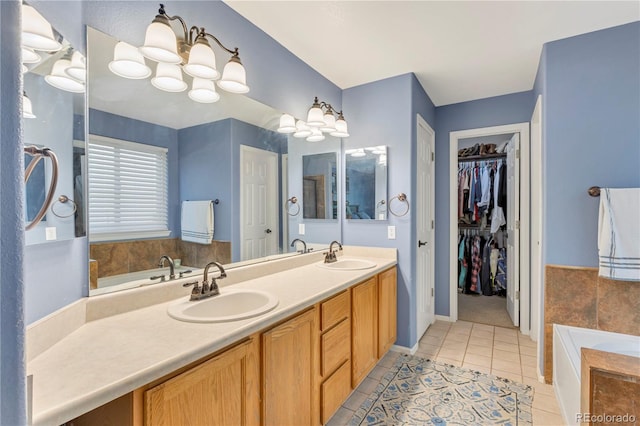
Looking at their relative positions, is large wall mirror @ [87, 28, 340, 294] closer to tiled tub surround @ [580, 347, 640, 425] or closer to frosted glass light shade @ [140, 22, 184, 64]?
frosted glass light shade @ [140, 22, 184, 64]

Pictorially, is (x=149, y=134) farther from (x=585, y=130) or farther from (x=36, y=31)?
(x=585, y=130)

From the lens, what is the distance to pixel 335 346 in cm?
170

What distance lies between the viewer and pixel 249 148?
200cm

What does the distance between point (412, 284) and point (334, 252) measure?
2.43ft

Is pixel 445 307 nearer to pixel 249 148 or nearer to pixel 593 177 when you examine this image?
pixel 593 177

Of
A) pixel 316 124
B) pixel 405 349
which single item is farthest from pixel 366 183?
pixel 405 349

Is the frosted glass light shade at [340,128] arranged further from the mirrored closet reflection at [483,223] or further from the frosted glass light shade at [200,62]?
the mirrored closet reflection at [483,223]

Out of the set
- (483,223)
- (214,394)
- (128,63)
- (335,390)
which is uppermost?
(128,63)

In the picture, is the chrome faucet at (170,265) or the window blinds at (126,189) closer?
the window blinds at (126,189)

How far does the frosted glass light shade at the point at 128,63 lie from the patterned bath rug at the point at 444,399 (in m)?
2.17

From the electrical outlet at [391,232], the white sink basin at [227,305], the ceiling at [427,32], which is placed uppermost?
the ceiling at [427,32]

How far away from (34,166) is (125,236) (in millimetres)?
514

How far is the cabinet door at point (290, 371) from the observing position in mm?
1221

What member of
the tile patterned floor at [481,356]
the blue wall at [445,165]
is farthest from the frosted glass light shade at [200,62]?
the blue wall at [445,165]
